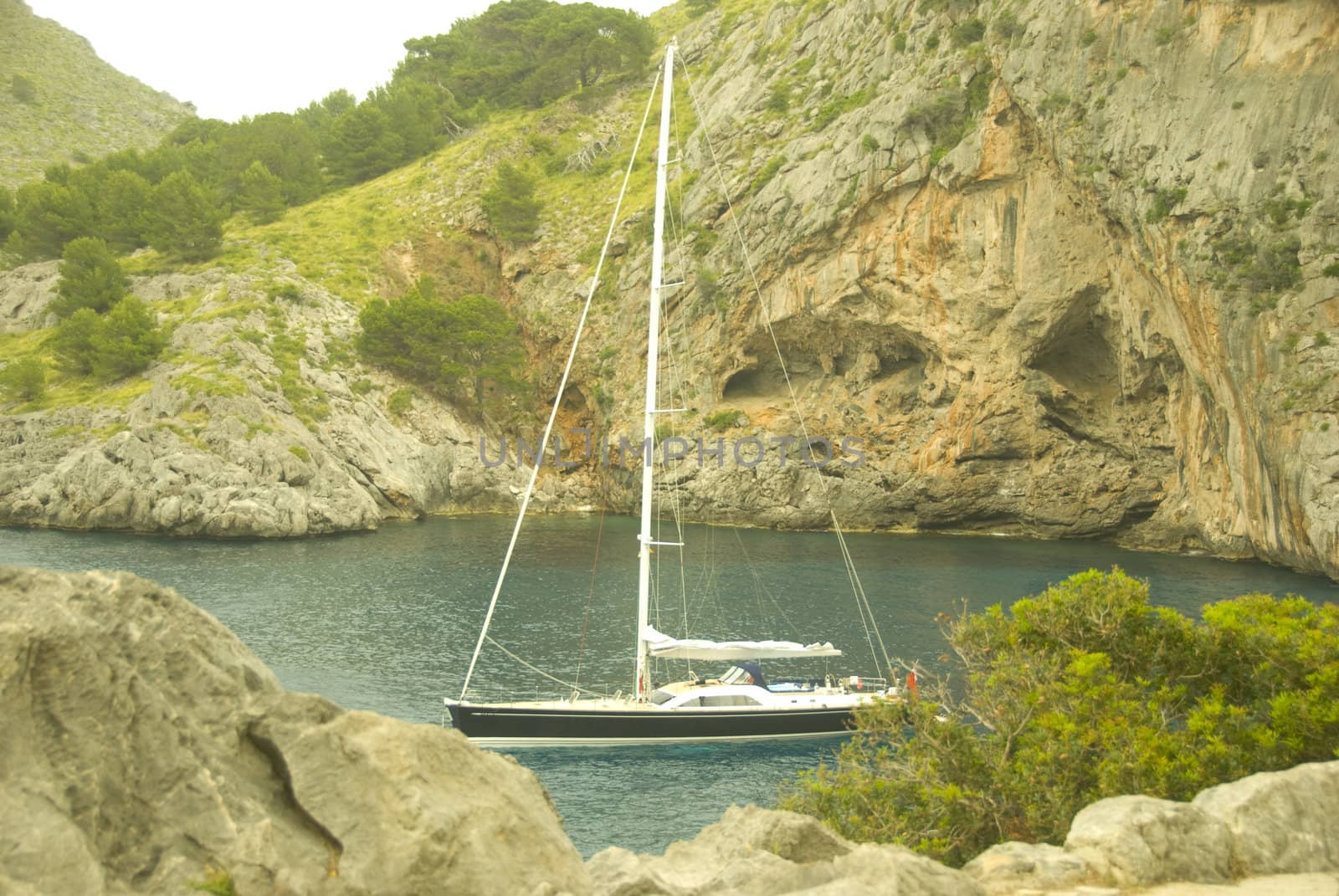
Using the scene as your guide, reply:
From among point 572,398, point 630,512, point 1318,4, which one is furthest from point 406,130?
point 1318,4

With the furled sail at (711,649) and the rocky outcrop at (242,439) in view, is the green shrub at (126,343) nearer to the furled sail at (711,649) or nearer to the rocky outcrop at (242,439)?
the rocky outcrop at (242,439)

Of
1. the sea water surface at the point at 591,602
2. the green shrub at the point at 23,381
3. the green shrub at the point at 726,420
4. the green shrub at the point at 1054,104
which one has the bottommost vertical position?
the sea water surface at the point at 591,602

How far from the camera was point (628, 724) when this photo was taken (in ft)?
81.6

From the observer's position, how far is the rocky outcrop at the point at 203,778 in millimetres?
5832

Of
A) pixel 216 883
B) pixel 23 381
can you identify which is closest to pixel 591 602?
pixel 216 883

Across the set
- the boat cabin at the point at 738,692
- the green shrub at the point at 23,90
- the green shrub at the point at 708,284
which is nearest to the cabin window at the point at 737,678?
the boat cabin at the point at 738,692

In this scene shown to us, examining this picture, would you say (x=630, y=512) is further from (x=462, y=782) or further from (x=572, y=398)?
(x=462, y=782)

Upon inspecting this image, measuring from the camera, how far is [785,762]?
Answer: 24.8 m

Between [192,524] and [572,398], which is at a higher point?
[572,398]

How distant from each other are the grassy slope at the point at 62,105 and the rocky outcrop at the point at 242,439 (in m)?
51.8

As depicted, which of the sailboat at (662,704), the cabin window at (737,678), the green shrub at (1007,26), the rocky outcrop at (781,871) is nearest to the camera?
the rocky outcrop at (781,871)

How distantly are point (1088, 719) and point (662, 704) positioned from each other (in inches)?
510

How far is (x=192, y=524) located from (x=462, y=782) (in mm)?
58721

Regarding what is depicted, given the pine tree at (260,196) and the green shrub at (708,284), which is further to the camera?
the pine tree at (260,196)
